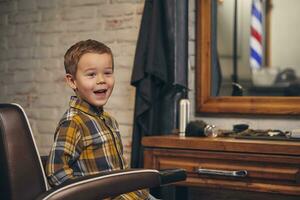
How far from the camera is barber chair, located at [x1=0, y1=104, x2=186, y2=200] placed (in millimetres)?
1189

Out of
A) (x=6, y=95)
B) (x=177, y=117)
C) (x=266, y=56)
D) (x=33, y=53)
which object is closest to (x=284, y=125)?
(x=266, y=56)

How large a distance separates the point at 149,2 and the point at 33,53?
97 centimetres

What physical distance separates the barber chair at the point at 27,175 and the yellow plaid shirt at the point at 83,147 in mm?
128

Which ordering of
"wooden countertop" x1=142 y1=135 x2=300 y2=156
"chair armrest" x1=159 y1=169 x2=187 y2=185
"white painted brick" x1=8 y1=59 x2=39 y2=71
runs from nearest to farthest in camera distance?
"chair armrest" x1=159 y1=169 x2=187 y2=185 < "wooden countertop" x1=142 y1=135 x2=300 y2=156 < "white painted brick" x1=8 y1=59 x2=39 y2=71

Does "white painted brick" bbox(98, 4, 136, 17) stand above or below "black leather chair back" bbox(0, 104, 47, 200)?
above

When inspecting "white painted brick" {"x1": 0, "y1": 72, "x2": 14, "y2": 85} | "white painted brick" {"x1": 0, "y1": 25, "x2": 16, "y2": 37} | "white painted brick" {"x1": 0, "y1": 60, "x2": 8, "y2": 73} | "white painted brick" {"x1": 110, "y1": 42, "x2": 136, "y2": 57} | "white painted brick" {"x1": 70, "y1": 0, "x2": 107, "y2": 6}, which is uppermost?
"white painted brick" {"x1": 70, "y1": 0, "x2": 107, "y2": 6}

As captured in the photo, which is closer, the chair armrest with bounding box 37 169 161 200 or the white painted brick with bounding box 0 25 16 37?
the chair armrest with bounding box 37 169 161 200

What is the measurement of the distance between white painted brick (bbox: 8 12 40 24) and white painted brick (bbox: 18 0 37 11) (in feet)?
0.10

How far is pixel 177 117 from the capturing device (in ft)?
7.61

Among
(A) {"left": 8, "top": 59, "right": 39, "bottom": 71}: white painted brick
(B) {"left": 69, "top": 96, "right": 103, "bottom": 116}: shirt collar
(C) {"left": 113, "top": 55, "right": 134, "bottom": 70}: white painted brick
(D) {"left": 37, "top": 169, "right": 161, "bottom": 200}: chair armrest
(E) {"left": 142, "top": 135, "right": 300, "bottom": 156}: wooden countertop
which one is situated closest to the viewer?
(D) {"left": 37, "top": 169, "right": 161, "bottom": 200}: chair armrest

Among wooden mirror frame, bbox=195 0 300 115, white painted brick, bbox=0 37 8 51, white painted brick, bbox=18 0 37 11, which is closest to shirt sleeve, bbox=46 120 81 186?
wooden mirror frame, bbox=195 0 300 115

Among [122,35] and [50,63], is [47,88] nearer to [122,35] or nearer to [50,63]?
[50,63]

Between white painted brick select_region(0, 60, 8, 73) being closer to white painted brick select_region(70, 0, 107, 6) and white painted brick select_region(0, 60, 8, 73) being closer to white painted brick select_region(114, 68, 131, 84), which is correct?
white painted brick select_region(70, 0, 107, 6)

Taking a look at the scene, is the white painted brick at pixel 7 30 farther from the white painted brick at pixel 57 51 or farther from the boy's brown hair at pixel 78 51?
the boy's brown hair at pixel 78 51
